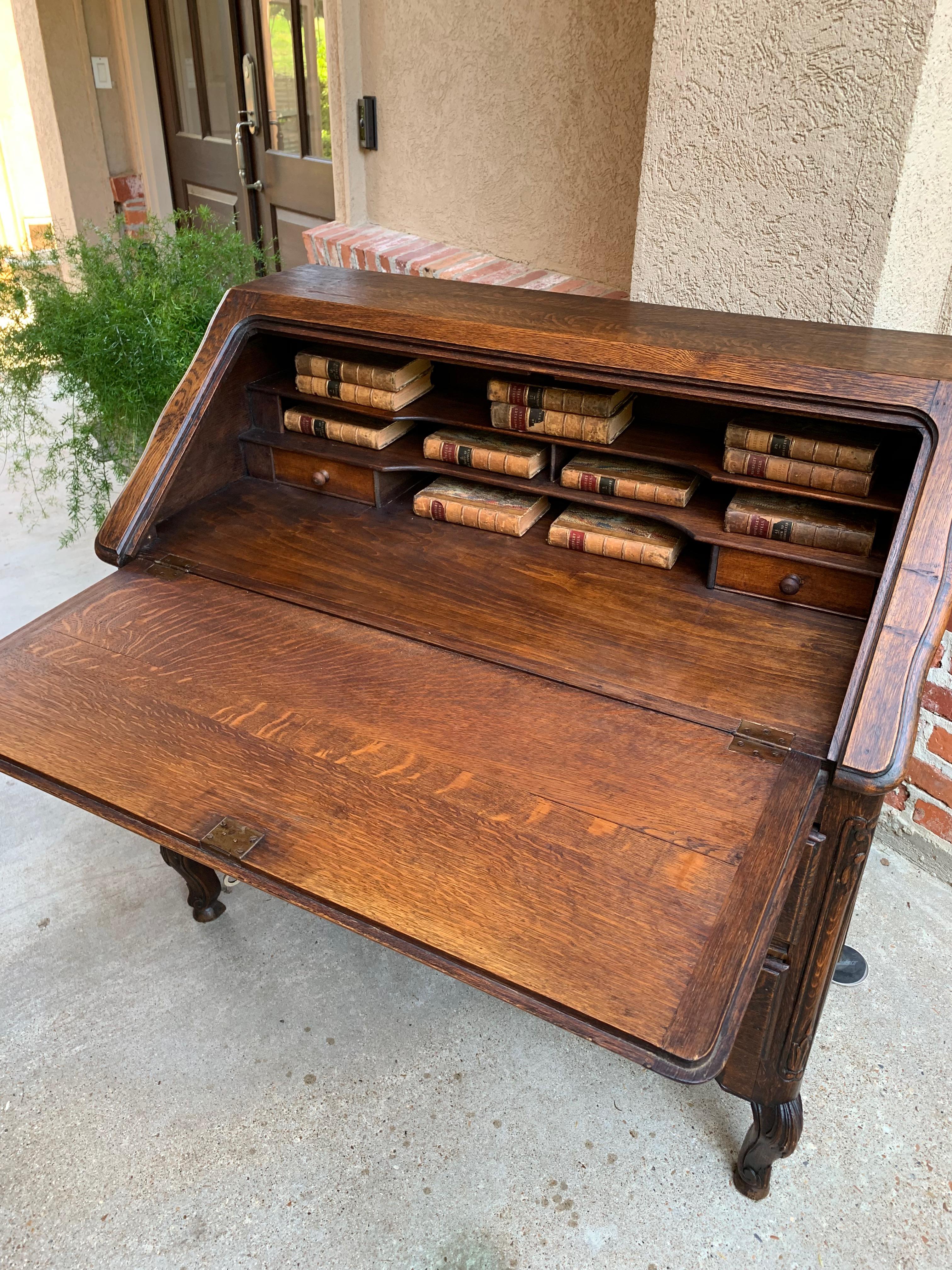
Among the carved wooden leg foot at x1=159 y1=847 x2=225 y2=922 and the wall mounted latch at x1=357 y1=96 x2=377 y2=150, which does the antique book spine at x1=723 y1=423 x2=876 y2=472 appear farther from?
the wall mounted latch at x1=357 y1=96 x2=377 y2=150

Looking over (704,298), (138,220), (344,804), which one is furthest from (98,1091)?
(138,220)

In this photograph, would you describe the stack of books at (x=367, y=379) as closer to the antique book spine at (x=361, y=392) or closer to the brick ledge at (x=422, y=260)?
the antique book spine at (x=361, y=392)

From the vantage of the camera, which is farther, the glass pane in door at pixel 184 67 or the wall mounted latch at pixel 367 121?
the glass pane in door at pixel 184 67

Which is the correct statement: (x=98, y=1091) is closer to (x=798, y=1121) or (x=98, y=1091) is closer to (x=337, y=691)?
(x=337, y=691)

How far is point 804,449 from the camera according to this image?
1.34 meters

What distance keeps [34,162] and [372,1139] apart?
7701 mm

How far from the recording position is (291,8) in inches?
140

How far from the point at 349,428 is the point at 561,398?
1.39ft

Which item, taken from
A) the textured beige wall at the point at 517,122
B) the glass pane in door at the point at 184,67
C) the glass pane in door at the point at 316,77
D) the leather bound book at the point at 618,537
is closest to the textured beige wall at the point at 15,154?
the glass pane in door at the point at 184,67

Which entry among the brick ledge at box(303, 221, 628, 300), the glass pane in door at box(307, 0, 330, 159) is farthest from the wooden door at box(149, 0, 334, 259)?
the brick ledge at box(303, 221, 628, 300)

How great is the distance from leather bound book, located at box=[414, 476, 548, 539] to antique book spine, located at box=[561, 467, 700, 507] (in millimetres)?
120

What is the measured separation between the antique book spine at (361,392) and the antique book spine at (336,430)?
0.05 meters

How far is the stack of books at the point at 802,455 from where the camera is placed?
1.31 metres

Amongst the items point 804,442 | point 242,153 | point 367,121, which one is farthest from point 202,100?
point 804,442
